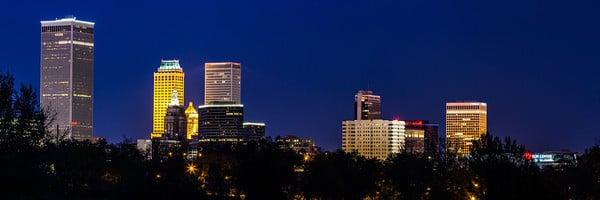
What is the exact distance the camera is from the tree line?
1672 inches

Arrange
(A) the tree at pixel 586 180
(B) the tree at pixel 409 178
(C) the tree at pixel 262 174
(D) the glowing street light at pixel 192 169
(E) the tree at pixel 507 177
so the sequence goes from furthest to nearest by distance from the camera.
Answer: (D) the glowing street light at pixel 192 169
(B) the tree at pixel 409 178
(A) the tree at pixel 586 180
(C) the tree at pixel 262 174
(E) the tree at pixel 507 177

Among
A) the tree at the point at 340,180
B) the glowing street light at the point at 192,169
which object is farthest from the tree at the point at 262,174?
the glowing street light at the point at 192,169

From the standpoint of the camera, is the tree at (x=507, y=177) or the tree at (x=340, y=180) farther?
the tree at (x=340, y=180)

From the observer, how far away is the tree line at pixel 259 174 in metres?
42.5

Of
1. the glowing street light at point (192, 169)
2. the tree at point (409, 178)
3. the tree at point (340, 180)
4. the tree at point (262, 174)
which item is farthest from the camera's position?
the glowing street light at point (192, 169)

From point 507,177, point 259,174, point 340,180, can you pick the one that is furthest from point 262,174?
point 507,177

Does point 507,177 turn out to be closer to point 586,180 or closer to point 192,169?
point 586,180

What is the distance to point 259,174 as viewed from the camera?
6091 cm

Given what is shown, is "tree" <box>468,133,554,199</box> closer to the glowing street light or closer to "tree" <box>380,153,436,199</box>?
"tree" <box>380,153,436,199</box>

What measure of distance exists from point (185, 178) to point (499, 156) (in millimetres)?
15888

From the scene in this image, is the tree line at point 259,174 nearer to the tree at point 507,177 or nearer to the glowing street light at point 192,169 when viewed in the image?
the tree at point 507,177

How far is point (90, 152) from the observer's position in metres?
84.5

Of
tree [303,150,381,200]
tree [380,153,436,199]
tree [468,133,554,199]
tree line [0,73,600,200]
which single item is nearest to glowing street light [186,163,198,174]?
tree line [0,73,600,200]

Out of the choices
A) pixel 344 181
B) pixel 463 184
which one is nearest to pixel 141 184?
pixel 344 181
